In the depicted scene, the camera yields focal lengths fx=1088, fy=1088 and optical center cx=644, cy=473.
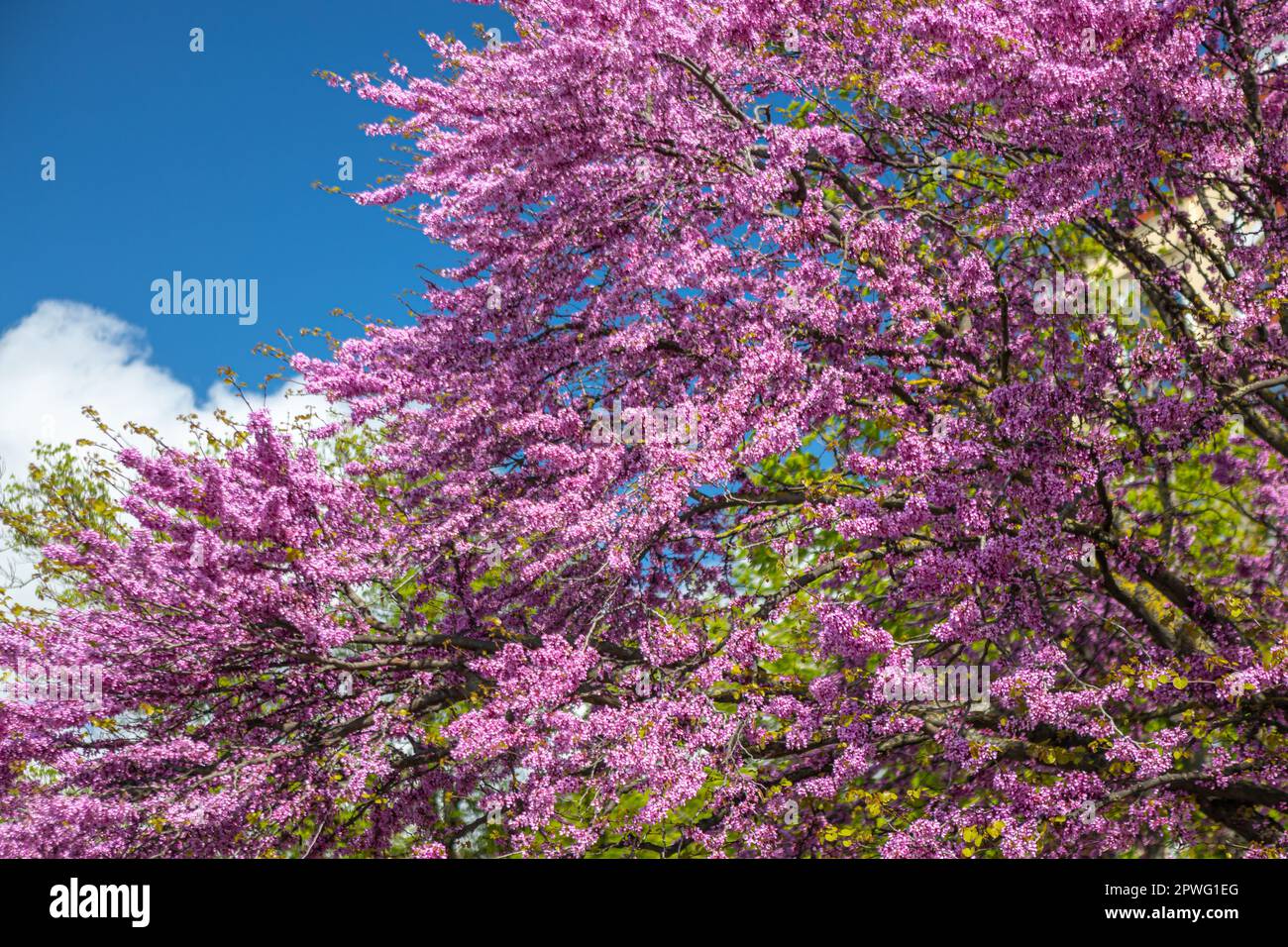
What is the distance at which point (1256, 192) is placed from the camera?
8664mm

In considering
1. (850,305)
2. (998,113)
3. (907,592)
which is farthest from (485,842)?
(998,113)

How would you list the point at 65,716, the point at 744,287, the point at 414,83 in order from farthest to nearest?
the point at 414,83, the point at 744,287, the point at 65,716

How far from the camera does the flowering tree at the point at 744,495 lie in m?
8.09

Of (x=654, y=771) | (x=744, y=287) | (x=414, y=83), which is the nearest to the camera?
(x=654, y=771)

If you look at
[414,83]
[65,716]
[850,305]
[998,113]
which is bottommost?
[65,716]

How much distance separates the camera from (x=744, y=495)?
10234mm

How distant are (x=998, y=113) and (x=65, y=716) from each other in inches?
362

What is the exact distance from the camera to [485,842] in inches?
506

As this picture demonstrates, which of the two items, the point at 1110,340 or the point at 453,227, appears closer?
the point at 1110,340

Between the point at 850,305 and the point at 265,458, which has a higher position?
the point at 850,305

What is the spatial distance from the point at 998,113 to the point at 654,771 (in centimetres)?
566

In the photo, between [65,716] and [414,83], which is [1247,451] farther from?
[65,716]

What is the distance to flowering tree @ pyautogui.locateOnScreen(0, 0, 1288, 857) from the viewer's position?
26.6ft
